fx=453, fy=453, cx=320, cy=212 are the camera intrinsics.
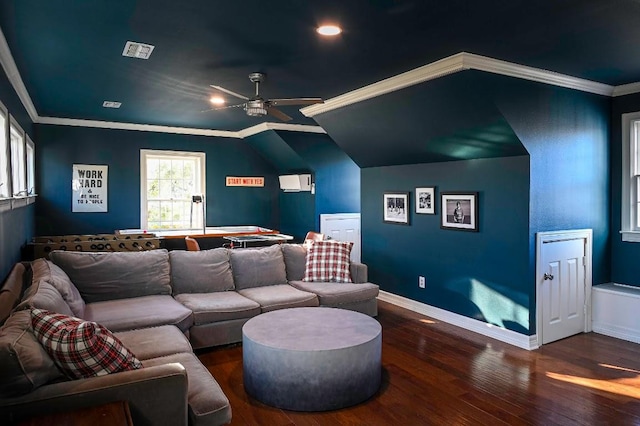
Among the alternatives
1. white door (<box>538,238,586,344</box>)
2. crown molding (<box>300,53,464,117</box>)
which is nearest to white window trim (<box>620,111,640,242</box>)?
white door (<box>538,238,586,344</box>)

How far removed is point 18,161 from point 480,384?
16.2 ft

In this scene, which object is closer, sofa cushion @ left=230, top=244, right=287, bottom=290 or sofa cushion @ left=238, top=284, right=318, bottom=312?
sofa cushion @ left=238, top=284, right=318, bottom=312

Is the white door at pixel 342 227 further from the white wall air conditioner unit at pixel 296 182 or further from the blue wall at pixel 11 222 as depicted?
the blue wall at pixel 11 222

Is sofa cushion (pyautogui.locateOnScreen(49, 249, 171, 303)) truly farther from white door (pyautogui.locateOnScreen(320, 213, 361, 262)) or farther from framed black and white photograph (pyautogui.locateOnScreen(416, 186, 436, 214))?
white door (pyautogui.locateOnScreen(320, 213, 361, 262))

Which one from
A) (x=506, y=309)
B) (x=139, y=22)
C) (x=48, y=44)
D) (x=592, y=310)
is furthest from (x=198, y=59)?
(x=592, y=310)

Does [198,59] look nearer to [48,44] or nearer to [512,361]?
[48,44]

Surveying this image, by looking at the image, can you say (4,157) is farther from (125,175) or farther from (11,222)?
(125,175)

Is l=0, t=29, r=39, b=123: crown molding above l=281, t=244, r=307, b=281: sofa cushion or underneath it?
above

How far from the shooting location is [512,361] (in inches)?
152

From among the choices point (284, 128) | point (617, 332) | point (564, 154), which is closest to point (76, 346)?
point (564, 154)

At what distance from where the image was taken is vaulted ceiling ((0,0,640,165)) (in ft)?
8.96

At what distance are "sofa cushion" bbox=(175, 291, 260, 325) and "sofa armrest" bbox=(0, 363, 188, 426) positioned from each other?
178 cm

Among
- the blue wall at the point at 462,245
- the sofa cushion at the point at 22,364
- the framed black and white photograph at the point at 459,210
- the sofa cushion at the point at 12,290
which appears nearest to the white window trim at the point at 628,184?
the blue wall at the point at 462,245

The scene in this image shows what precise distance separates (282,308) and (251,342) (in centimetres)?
112
